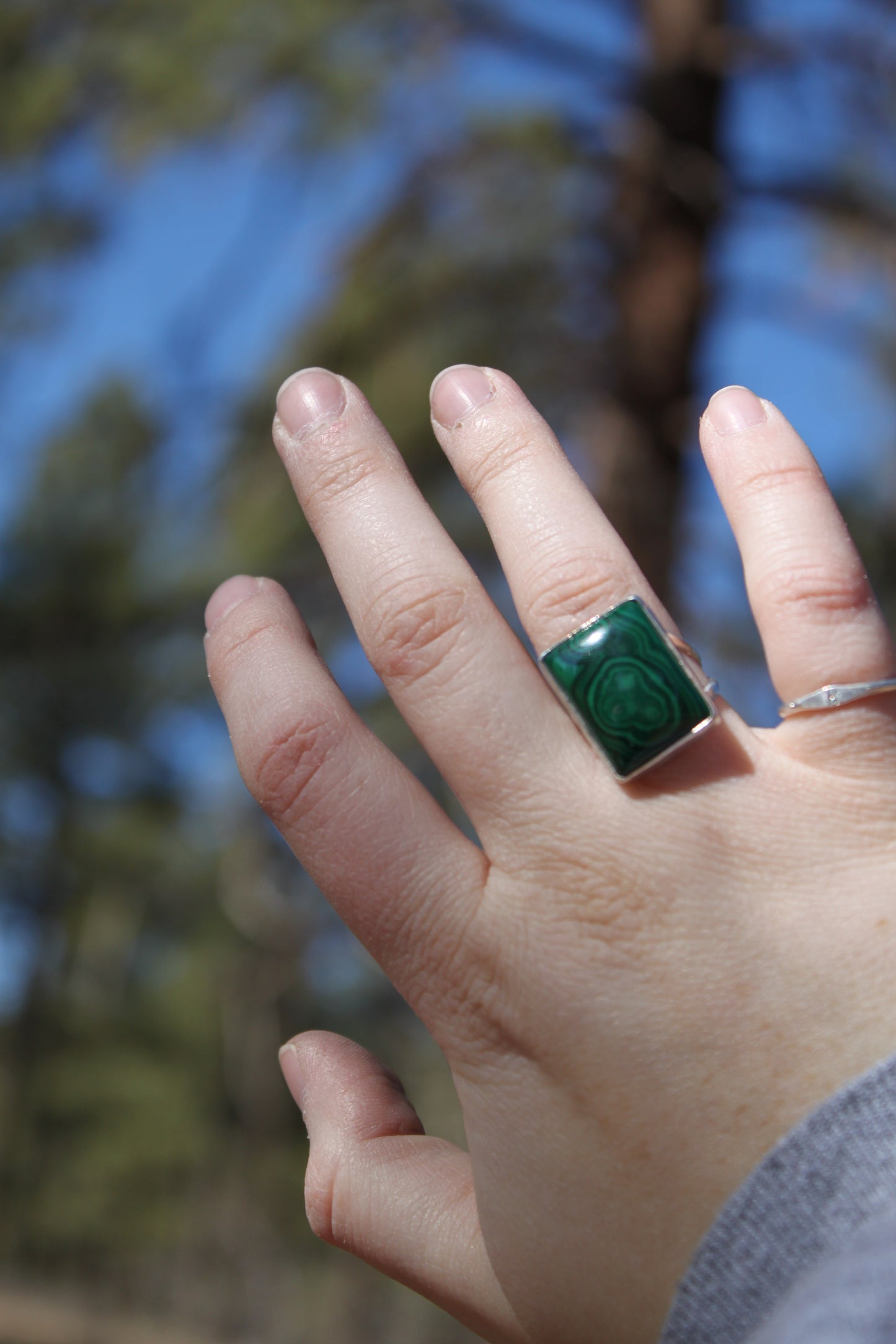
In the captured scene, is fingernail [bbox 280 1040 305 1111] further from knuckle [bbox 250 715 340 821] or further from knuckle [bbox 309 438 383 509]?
knuckle [bbox 309 438 383 509]

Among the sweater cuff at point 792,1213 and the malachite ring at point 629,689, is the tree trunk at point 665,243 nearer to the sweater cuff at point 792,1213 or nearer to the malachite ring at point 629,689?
the malachite ring at point 629,689

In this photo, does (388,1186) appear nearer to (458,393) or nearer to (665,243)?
(458,393)

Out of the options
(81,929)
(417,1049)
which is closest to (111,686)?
(81,929)

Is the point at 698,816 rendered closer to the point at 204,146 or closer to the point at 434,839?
the point at 434,839

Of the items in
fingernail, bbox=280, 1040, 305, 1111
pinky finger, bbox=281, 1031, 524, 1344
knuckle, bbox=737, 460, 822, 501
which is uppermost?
knuckle, bbox=737, 460, 822, 501

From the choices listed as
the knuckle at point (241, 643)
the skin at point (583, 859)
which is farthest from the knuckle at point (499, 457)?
the knuckle at point (241, 643)

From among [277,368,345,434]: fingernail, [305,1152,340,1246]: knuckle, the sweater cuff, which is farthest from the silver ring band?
[305,1152,340,1246]: knuckle
